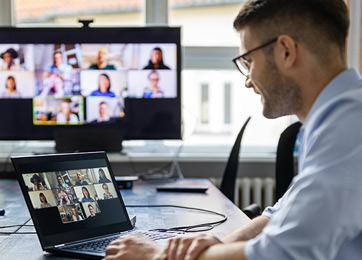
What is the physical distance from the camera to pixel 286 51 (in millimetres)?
1144

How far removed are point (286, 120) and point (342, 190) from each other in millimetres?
2775

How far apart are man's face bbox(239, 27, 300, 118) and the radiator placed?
7.17 feet

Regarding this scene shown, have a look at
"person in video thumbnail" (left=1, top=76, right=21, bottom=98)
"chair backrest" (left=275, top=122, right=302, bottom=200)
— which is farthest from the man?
"person in video thumbnail" (left=1, top=76, right=21, bottom=98)

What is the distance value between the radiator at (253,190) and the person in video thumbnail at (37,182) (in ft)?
6.70

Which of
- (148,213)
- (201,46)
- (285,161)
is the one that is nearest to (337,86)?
(148,213)

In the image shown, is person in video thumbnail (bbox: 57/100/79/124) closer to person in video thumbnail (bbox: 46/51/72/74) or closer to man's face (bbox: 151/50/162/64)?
person in video thumbnail (bbox: 46/51/72/74)

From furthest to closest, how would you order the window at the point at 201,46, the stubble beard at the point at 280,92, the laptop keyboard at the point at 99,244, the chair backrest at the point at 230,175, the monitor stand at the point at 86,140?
the window at the point at 201,46 → the monitor stand at the point at 86,140 → the chair backrest at the point at 230,175 → the laptop keyboard at the point at 99,244 → the stubble beard at the point at 280,92

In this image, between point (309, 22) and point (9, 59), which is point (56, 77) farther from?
point (309, 22)

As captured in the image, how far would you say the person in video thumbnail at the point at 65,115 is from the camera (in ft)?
9.17

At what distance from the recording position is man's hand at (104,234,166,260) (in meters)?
1.14

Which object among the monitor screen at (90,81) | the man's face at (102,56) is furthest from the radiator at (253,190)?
the man's face at (102,56)

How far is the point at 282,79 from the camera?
116 centimetres

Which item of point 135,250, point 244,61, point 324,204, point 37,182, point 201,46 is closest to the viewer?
point 324,204

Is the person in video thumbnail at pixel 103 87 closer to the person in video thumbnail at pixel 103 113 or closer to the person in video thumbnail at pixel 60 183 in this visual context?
the person in video thumbnail at pixel 103 113
